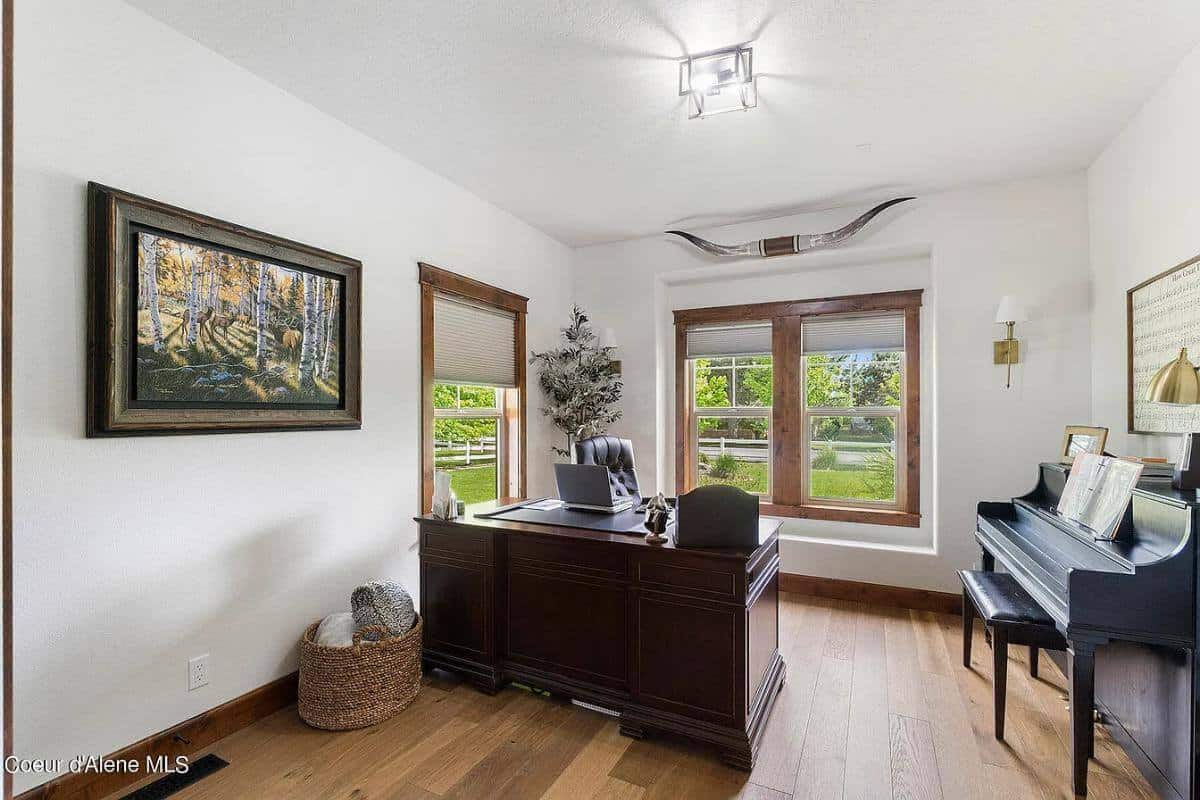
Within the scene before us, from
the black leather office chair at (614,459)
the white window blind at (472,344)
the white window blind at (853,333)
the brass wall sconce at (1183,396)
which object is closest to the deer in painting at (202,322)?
the white window blind at (472,344)

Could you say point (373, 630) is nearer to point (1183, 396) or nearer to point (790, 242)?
point (1183, 396)

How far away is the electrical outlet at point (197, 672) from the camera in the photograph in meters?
2.26

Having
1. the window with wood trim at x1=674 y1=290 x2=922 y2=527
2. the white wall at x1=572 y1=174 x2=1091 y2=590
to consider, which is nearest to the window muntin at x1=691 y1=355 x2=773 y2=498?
the window with wood trim at x1=674 y1=290 x2=922 y2=527

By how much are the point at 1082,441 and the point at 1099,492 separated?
0.85 metres

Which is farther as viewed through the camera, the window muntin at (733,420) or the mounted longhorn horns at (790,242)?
the window muntin at (733,420)

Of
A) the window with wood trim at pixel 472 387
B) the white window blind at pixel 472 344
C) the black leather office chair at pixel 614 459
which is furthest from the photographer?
the white window blind at pixel 472 344

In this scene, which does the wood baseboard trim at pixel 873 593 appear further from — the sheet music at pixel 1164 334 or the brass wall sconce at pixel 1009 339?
the sheet music at pixel 1164 334

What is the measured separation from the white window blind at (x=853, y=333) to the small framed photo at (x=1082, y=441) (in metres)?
1.27

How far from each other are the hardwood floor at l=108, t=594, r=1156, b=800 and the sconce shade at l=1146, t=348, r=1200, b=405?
135cm

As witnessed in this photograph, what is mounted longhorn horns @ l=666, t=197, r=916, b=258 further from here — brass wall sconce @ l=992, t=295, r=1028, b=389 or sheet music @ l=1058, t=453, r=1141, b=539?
sheet music @ l=1058, t=453, r=1141, b=539

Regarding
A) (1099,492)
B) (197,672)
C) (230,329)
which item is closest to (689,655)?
(1099,492)

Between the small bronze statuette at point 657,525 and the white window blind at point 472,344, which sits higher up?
the white window blind at point 472,344

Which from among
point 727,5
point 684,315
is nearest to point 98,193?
point 727,5

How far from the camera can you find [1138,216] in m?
2.82
